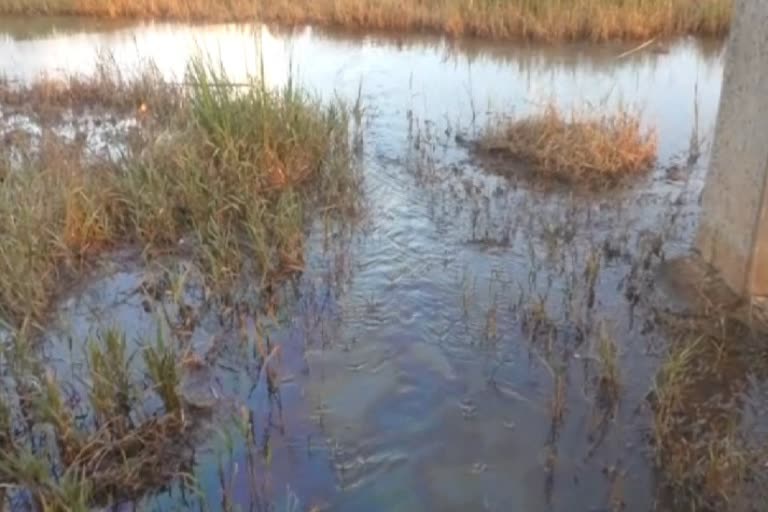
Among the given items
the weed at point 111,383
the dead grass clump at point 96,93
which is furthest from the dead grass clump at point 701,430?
the dead grass clump at point 96,93

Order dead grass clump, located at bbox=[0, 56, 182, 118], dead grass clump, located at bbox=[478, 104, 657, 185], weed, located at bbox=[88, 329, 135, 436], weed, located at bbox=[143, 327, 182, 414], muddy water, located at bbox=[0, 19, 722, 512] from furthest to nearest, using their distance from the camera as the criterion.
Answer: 1. dead grass clump, located at bbox=[0, 56, 182, 118]
2. dead grass clump, located at bbox=[478, 104, 657, 185]
3. weed, located at bbox=[143, 327, 182, 414]
4. weed, located at bbox=[88, 329, 135, 436]
5. muddy water, located at bbox=[0, 19, 722, 512]

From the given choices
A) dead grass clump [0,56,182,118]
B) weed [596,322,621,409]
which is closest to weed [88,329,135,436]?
weed [596,322,621,409]

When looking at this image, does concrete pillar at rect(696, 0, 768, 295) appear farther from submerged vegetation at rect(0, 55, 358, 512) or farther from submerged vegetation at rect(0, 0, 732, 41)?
submerged vegetation at rect(0, 0, 732, 41)

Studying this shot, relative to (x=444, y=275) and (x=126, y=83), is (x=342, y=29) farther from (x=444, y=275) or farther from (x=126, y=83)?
(x=444, y=275)

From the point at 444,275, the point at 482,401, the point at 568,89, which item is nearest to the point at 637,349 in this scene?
the point at 482,401

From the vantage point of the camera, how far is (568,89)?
9.12 m

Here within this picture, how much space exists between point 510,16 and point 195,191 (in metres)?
7.97

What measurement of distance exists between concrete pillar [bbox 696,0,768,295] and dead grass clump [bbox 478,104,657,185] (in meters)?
1.79

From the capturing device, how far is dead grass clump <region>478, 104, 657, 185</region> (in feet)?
20.8

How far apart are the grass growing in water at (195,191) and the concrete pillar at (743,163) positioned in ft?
8.51

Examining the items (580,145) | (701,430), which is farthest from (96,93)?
(701,430)

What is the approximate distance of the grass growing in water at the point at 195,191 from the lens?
4.77 meters

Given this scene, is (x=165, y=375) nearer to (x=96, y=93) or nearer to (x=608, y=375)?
(x=608, y=375)

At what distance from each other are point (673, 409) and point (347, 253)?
2.46 metres
